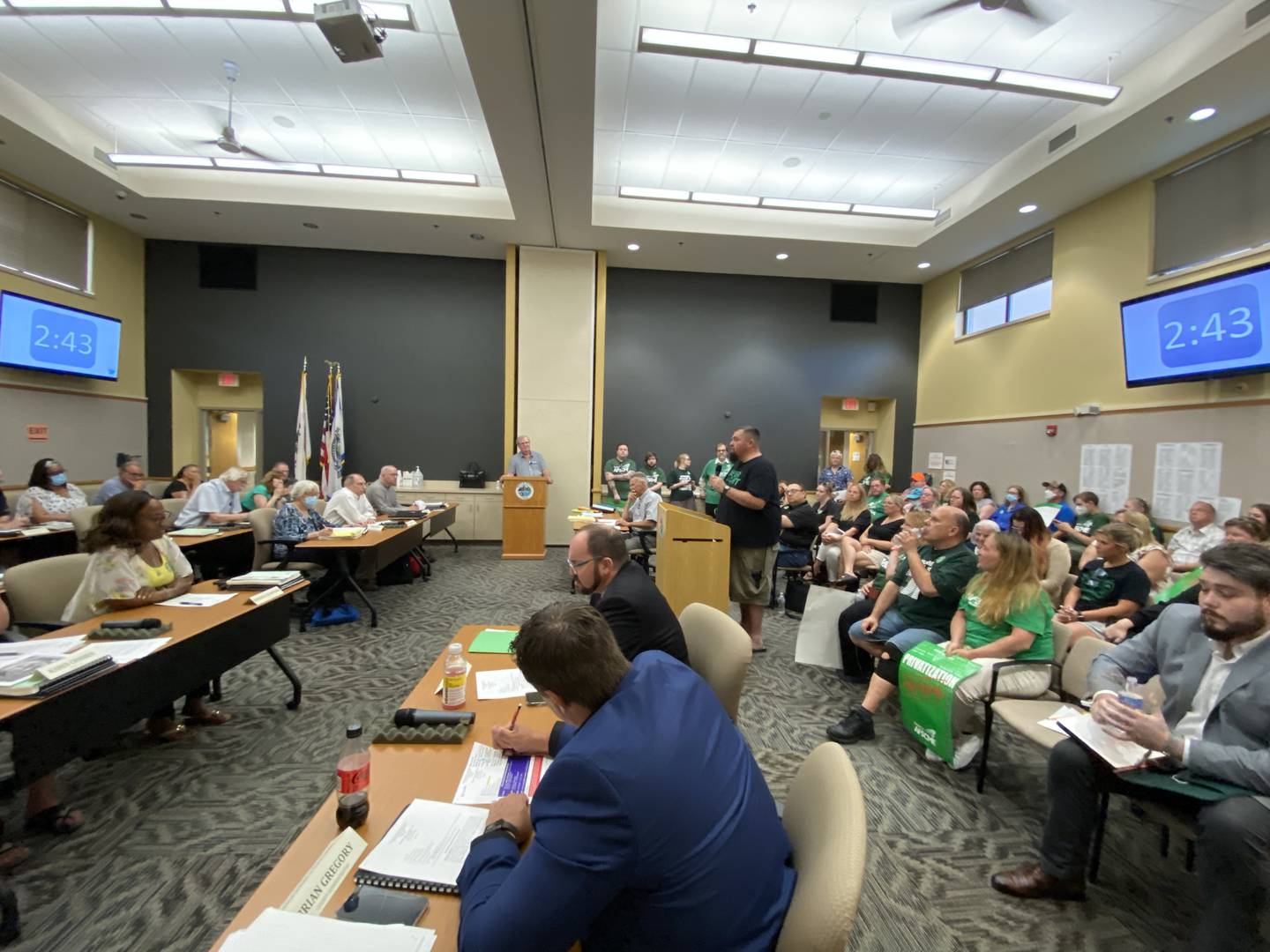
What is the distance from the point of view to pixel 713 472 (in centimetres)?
797

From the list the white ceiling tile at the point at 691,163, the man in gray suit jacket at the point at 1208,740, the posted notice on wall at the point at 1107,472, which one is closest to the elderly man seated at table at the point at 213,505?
the white ceiling tile at the point at 691,163

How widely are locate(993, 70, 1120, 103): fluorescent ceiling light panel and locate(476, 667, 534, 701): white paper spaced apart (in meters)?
5.68

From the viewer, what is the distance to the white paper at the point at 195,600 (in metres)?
2.65

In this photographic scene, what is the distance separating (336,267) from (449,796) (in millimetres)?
9603

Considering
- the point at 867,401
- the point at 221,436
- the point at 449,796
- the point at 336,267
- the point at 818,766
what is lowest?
the point at 449,796

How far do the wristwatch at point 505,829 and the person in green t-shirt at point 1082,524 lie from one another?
6485mm

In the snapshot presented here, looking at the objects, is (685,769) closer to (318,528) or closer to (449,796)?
(449,796)

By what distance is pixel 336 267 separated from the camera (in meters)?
8.77

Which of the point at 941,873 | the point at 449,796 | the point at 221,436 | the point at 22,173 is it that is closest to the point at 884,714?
the point at 941,873

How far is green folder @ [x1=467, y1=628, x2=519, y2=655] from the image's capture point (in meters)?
2.16

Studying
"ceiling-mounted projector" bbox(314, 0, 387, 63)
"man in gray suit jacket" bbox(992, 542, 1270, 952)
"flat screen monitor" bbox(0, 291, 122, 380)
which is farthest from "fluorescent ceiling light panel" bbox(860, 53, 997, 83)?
"flat screen monitor" bbox(0, 291, 122, 380)

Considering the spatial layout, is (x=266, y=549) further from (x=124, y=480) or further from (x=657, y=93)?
(x=657, y=93)

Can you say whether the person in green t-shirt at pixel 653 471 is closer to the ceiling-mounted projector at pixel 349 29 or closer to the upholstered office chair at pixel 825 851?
the ceiling-mounted projector at pixel 349 29

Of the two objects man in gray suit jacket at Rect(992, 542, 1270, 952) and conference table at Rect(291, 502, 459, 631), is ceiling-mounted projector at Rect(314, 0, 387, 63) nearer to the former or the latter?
conference table at Rect(291, 502, 459, 631)
